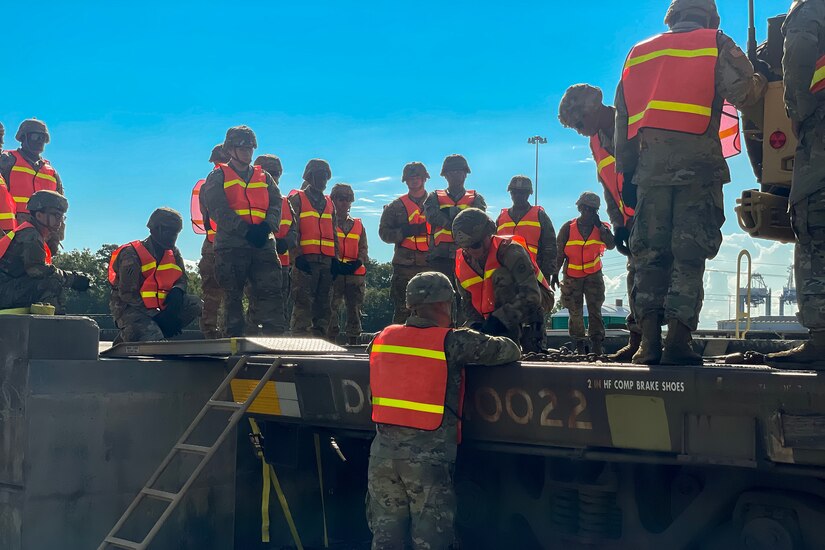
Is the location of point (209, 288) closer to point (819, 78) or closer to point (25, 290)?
point (25, 290)

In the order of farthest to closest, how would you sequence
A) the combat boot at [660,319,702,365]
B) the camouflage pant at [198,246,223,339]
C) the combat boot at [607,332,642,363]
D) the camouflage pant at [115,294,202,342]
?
the camouflage pant at [198,246,223,339]
the camouflage pant at [115,294,202,342]
the combat boot at [607,332,642,363]
the combat boot at [660,319,702,365]

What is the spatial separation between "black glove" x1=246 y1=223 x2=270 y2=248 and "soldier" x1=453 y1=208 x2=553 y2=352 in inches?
108

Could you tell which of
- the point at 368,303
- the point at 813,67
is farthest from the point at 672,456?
the point at 368,303

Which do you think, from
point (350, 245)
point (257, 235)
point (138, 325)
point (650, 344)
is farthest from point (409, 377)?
point (350, 245)

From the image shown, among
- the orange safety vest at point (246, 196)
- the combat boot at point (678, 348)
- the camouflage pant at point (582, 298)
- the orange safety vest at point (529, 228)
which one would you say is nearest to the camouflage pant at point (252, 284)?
the orange safety vest at point (246, 196)

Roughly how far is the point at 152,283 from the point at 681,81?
576 cm

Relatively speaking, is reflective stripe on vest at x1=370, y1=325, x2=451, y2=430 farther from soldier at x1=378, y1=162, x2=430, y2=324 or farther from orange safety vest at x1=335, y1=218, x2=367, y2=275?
orange safety vest at x1=335, y1=218, x2=367, y2=275

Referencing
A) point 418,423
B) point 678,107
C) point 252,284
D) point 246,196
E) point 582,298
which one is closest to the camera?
point 418,423

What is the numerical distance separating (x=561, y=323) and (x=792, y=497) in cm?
1656

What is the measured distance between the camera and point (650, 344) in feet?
15.7

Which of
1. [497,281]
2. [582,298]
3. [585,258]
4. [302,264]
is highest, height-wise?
[585,258]

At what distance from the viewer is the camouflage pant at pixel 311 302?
10750mm

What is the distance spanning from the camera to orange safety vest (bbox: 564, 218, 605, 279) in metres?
12.0

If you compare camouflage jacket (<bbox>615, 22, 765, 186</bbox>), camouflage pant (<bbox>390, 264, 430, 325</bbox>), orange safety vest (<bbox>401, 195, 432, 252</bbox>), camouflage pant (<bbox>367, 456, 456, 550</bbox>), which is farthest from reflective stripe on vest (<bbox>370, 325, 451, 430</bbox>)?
orange safety vest (<bbox>401, 195, 432, 252</bbox>)
